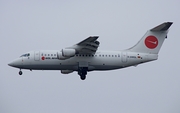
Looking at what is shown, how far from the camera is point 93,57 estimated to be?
3072cm

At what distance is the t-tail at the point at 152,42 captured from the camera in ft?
103

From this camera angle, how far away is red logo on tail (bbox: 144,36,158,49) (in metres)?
31.5

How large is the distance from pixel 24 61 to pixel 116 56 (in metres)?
6.01

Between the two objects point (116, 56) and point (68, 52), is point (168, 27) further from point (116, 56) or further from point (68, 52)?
point (68, 52)

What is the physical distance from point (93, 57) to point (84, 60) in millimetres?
638

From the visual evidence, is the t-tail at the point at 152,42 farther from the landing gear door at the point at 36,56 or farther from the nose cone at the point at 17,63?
the nose cone at the point at 17,63

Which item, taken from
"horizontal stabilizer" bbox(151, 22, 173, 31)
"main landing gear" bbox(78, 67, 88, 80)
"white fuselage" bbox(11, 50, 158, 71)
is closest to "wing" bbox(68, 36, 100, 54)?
"white fuselage" bbox(11, 50, 158, 71)

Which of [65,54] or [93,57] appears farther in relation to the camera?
[93,57]

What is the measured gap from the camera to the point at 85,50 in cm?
3030

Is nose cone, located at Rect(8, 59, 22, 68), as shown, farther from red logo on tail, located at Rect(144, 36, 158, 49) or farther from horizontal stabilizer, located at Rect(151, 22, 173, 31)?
horizontal stabilizer, located at Rect(151, 22, 173, 31)

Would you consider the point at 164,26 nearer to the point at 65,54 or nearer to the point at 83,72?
the point at 83,72

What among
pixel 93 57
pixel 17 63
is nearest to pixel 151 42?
pixel 93 57

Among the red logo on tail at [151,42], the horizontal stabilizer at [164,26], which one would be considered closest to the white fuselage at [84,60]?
the red logo on tail at [151,42]

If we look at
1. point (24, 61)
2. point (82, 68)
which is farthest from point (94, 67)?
point (24, 61)
